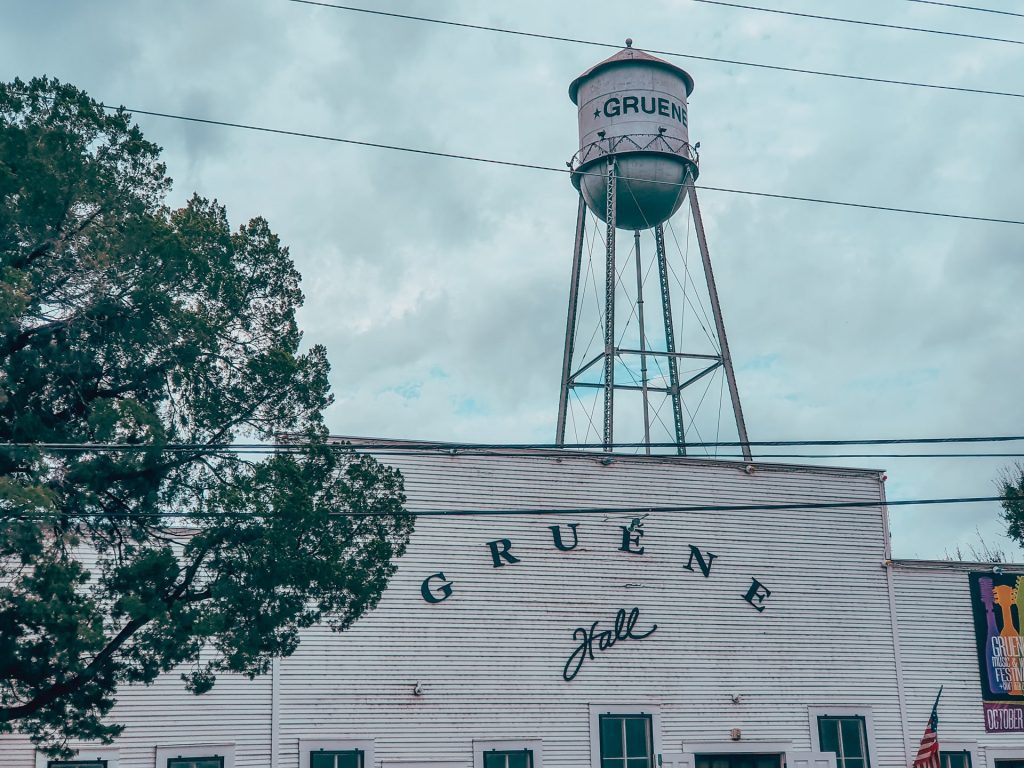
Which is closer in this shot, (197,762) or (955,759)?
(197,762)

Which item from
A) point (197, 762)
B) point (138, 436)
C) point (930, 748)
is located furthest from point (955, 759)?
point (138, 436)

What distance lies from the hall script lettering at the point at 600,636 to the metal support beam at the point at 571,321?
6.09m

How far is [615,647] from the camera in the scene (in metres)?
26.1

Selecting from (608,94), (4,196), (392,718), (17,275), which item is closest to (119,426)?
(17,275)

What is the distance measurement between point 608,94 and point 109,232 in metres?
19.0

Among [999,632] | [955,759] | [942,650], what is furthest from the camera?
[999,632]

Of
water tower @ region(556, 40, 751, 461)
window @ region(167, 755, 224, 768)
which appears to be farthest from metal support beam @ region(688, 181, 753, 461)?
window @ region(167, 755, 224, 768)

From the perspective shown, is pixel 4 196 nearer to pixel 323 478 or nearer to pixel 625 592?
pixel 323 478

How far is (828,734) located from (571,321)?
1271 cm

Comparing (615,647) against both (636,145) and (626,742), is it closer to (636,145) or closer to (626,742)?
(626,742)

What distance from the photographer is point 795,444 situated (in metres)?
18.2

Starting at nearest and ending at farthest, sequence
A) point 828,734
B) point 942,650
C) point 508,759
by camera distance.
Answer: point 508,759 → point 828,734 → point 942,650

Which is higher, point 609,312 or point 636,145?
point 636,145

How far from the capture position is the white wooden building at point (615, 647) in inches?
939
